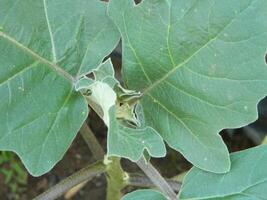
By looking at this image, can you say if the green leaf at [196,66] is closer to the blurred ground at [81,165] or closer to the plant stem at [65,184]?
the plant stem at [65,184]

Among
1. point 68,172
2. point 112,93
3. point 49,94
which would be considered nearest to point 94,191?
point 68,172

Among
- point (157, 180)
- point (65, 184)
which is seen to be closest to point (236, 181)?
point (157, 180)

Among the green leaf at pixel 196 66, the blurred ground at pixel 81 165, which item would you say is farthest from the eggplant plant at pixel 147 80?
the blurred ground at pixel 81 165

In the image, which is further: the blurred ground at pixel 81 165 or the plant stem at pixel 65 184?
the blurred ground at pixel 81 165

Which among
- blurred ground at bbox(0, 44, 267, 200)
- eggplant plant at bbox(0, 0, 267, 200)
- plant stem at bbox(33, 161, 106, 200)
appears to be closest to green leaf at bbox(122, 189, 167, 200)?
eggplant plant at bbox(0, 0, 267, 200)

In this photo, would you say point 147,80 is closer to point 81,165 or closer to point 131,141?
point 131,141

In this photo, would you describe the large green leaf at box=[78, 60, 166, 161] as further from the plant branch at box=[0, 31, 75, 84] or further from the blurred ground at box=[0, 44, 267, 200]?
the blurred ground at box=[0, 44, 267, 200]

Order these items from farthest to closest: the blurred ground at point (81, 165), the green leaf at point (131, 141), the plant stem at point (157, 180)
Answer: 1. the blurred ground at point (81, 165)
2. the plant stem at point (157, 180)
3. the green leaf at point (131, 141)

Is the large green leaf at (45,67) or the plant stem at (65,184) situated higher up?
the large green leaf at (45,67)
